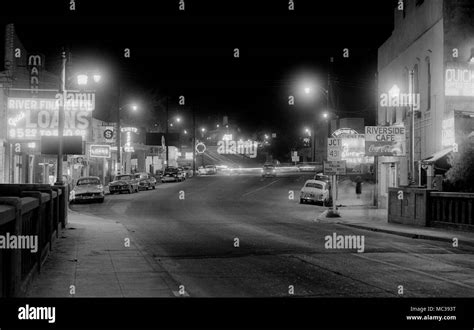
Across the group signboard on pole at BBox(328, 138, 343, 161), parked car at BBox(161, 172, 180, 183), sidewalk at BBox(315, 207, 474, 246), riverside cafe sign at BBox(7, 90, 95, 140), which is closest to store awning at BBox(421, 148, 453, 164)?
sidewalk at BBox(315, 207, 474, 246)

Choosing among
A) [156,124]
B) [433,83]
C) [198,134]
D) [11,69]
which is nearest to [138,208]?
[11,69]

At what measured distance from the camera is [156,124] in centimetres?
10806

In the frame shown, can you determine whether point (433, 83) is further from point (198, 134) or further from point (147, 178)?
point (198, 134)

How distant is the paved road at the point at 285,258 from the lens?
37.0 ft

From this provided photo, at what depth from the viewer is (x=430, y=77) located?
29.1 meters

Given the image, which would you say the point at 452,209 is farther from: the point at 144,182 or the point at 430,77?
the point at 144,182

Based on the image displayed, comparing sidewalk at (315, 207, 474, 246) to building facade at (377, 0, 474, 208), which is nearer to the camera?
sidewalk at (315, 207, 474, 246)

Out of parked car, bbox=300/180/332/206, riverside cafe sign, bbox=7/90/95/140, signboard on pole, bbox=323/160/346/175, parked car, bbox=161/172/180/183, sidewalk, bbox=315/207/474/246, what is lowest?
sidewalk, bbox=315/207/474/246

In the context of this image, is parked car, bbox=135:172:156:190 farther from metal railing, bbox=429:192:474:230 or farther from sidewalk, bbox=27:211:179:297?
sidewalk, bbox=27:211:179:297

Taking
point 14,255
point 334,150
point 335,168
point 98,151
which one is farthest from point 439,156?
point 98,151

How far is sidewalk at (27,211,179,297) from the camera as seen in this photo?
10.7 m

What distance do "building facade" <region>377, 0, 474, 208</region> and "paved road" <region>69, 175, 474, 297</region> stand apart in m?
5.98

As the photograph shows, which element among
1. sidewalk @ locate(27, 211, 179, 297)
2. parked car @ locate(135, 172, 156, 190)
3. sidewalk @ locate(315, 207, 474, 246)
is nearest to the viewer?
sidewalk @ locate(27, 211, 179, 297)

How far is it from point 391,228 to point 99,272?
1414 centimetres
